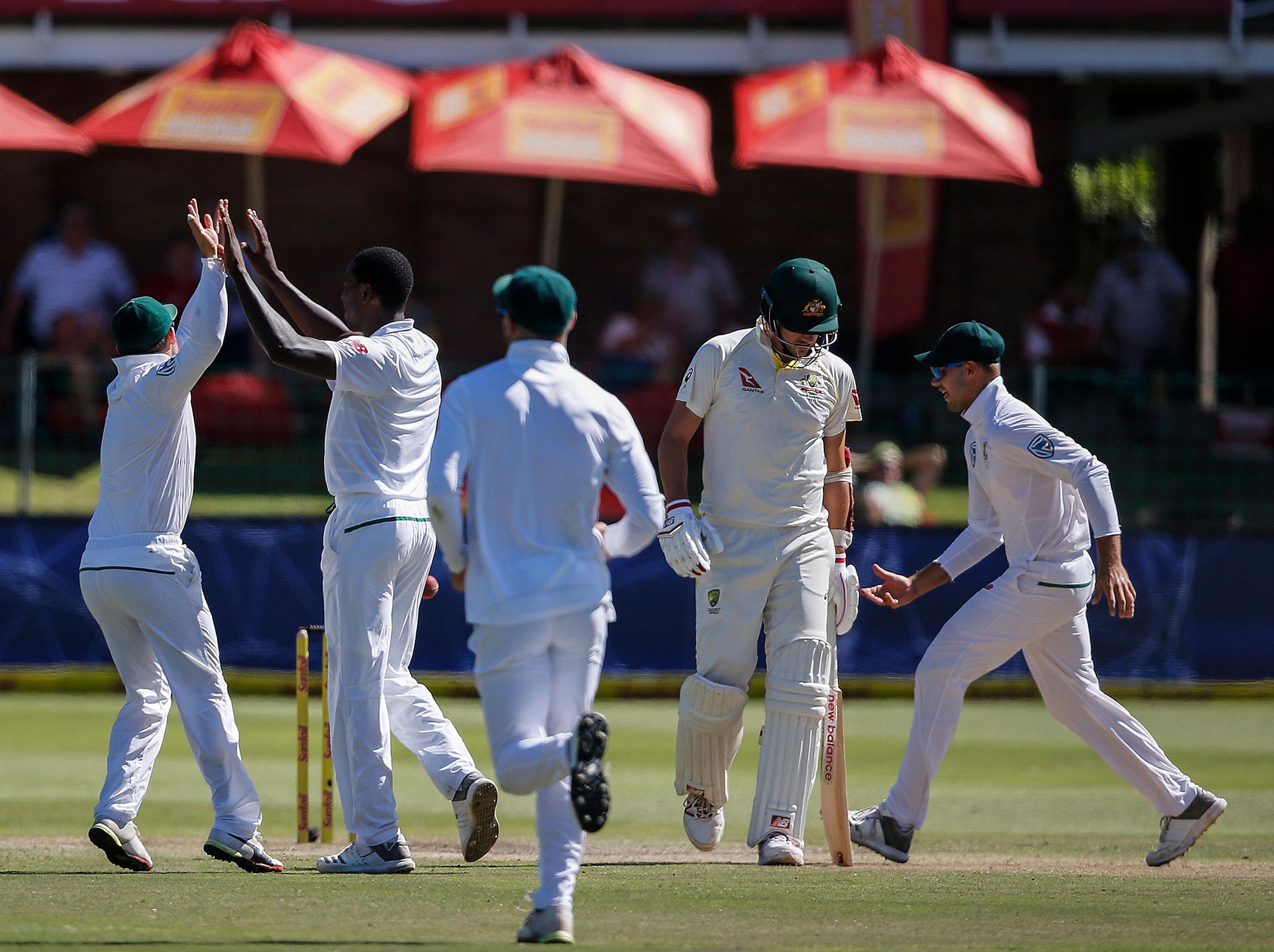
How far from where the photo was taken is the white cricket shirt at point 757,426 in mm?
7234

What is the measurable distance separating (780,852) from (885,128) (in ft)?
29.4

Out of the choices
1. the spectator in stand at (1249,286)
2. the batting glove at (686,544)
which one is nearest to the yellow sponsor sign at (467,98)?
the spectator in stand at (1249,286)

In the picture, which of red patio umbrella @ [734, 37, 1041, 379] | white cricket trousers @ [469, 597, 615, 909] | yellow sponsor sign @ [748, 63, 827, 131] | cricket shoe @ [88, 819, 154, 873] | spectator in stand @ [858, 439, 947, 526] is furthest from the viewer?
yellow sponsor sign @ [748, 63, 827, 131]

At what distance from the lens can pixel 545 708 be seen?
18.3ft

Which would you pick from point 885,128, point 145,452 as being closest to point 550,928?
point 145,452

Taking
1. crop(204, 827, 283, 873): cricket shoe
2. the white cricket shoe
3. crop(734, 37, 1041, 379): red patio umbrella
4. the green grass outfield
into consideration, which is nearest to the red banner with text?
crop(734, 37, 1041, 379): red patio umbrella

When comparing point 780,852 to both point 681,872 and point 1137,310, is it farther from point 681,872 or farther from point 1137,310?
point 1137,310

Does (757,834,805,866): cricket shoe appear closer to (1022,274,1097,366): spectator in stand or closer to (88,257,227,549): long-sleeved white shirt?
(88,257,227,549): long-sleeved white shirt

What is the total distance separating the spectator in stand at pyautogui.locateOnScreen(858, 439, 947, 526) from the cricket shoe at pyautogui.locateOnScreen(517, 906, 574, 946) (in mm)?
8706

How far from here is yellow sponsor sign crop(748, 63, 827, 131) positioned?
15.0 metres

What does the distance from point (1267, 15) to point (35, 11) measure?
40.0 feet

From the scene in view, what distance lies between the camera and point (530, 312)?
5750mm

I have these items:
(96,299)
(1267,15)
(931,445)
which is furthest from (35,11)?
(1267,15)

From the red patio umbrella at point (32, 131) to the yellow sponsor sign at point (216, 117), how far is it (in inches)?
24.7
